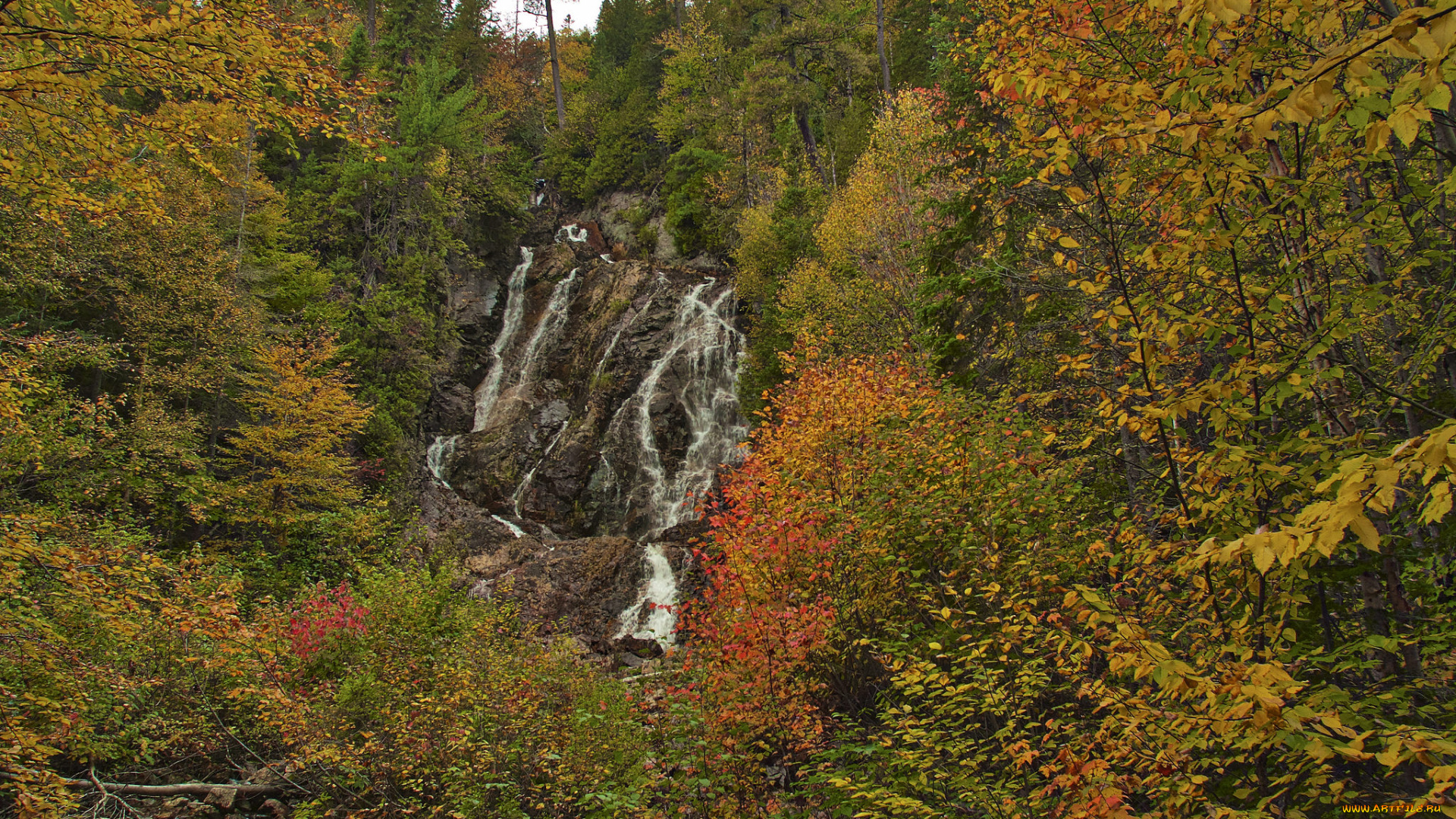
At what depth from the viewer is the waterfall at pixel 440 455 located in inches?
845

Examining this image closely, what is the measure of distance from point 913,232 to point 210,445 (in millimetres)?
18436

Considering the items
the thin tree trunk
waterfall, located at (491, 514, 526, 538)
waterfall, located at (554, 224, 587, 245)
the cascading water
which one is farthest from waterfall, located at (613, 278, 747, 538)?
waterfall, located at (554, 224, 587, 245)

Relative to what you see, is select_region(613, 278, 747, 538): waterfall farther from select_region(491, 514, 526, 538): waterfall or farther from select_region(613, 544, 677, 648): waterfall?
select_region(491, 514, 526, 538): waterfall

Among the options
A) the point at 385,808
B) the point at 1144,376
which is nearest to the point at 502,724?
the point at 385,808

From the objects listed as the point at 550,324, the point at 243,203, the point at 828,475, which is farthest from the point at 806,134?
the point at 828,475

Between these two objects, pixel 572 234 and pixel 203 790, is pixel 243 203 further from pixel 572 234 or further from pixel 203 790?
pixel 572 234

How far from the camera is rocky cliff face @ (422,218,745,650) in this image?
15.8 metres

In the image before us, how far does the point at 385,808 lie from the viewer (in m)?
6.41

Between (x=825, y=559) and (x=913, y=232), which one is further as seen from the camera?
(x=913, y=232)

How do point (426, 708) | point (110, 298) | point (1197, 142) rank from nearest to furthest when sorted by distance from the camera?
point (1197, 142), point (426, 708), point (110, 298)

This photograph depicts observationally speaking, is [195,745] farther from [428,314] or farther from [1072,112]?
[428,314]

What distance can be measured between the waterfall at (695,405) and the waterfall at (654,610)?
2017mm

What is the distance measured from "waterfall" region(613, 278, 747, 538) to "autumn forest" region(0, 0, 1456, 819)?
0.17 metres

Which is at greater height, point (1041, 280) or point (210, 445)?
point (1041, 280)
